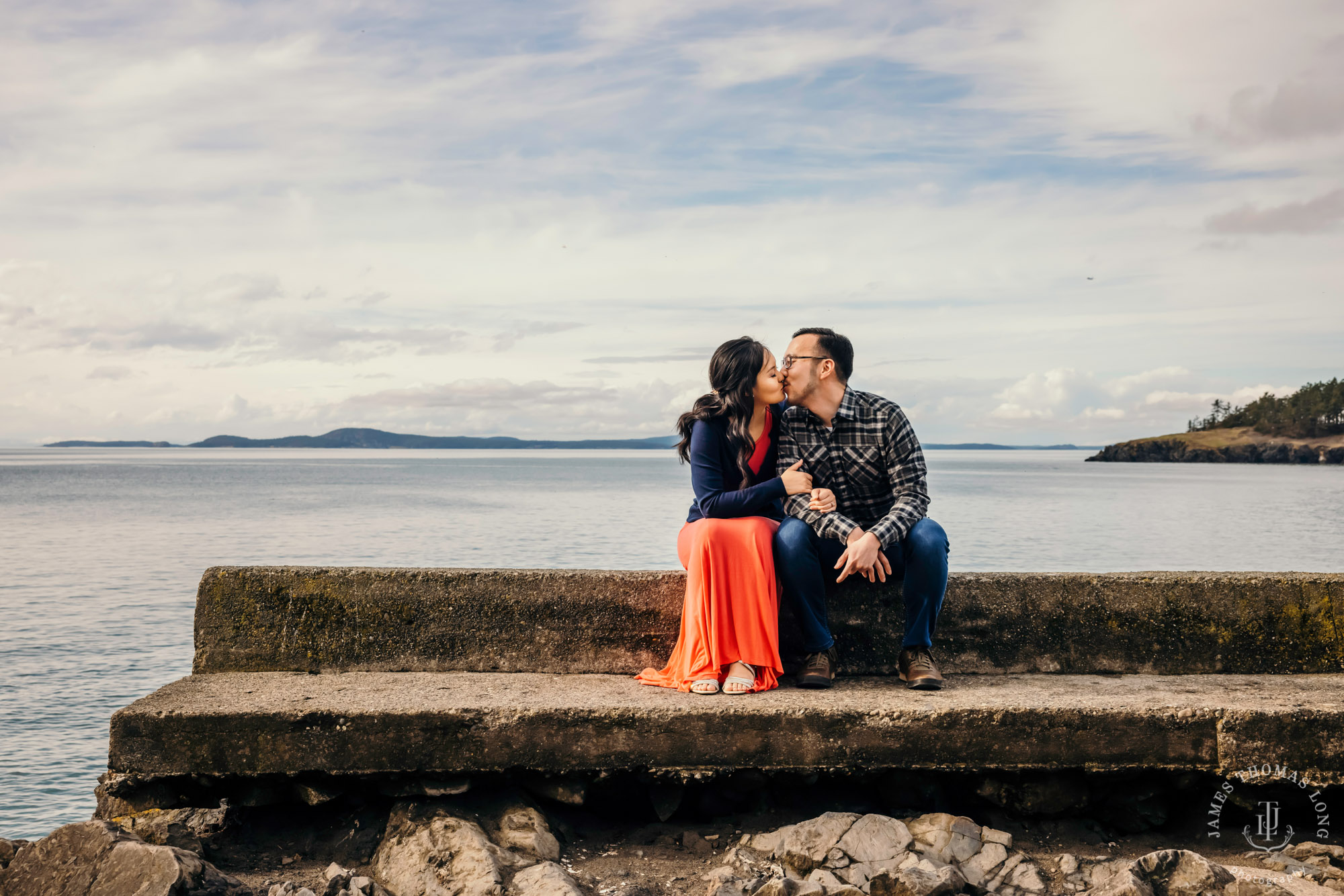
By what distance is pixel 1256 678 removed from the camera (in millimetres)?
4145

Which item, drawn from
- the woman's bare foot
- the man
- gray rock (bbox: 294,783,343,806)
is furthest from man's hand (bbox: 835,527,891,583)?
gray rock (bbox: 294,783,343,806)

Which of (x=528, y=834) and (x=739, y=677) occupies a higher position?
(x=739, y=677)

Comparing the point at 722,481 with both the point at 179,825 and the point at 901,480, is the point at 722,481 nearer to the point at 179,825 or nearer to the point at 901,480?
the point at 901,480

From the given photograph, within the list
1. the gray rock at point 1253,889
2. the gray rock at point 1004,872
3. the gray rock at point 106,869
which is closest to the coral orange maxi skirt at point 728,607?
the gray rock at point 1004,872

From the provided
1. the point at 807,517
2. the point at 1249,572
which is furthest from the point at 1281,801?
the point at 807,517

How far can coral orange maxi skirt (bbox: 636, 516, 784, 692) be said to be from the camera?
3.87m

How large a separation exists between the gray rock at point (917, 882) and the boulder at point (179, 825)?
8.16ft

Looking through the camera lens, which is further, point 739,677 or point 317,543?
point 317,543

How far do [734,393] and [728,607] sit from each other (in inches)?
37.7

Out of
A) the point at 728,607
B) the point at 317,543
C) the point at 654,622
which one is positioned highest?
the point at 728,607

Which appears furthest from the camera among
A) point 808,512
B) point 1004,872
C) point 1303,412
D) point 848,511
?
point 1303,412

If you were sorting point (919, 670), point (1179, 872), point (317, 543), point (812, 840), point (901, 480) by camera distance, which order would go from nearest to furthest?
point (1179, 872) < point (812, 840) < point (919, 670) < point (901, 480) < point (317, 543)

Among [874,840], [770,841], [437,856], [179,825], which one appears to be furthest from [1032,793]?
[179,825]

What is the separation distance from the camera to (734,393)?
161 inches
